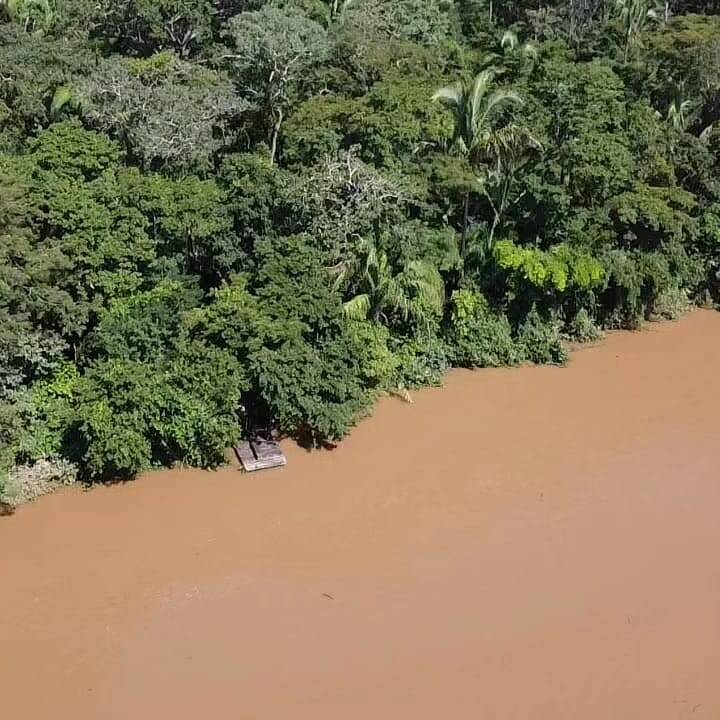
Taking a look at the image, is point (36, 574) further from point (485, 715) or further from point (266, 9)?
point (266, 9)

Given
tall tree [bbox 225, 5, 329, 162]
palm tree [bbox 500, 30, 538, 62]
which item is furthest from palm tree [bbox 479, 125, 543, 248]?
palm tree [bbox 500, 30, 538, 62]

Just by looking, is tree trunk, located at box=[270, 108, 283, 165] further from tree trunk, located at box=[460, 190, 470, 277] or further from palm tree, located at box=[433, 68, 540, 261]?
tree trunk, located at box=[460, 190, 470, 277]

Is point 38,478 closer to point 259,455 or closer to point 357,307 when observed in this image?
point 259,455

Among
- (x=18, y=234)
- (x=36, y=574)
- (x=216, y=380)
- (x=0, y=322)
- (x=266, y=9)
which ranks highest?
(x=266, y=9)

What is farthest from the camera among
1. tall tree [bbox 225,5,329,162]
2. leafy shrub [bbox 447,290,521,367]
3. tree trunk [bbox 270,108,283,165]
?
tall tree [bbox 225,5,329,162]

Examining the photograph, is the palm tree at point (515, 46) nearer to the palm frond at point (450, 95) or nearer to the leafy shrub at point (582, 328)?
the palm frond at point (450, 95)

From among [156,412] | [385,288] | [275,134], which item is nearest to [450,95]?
[275,134]

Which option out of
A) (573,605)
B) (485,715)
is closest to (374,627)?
(485,715)
